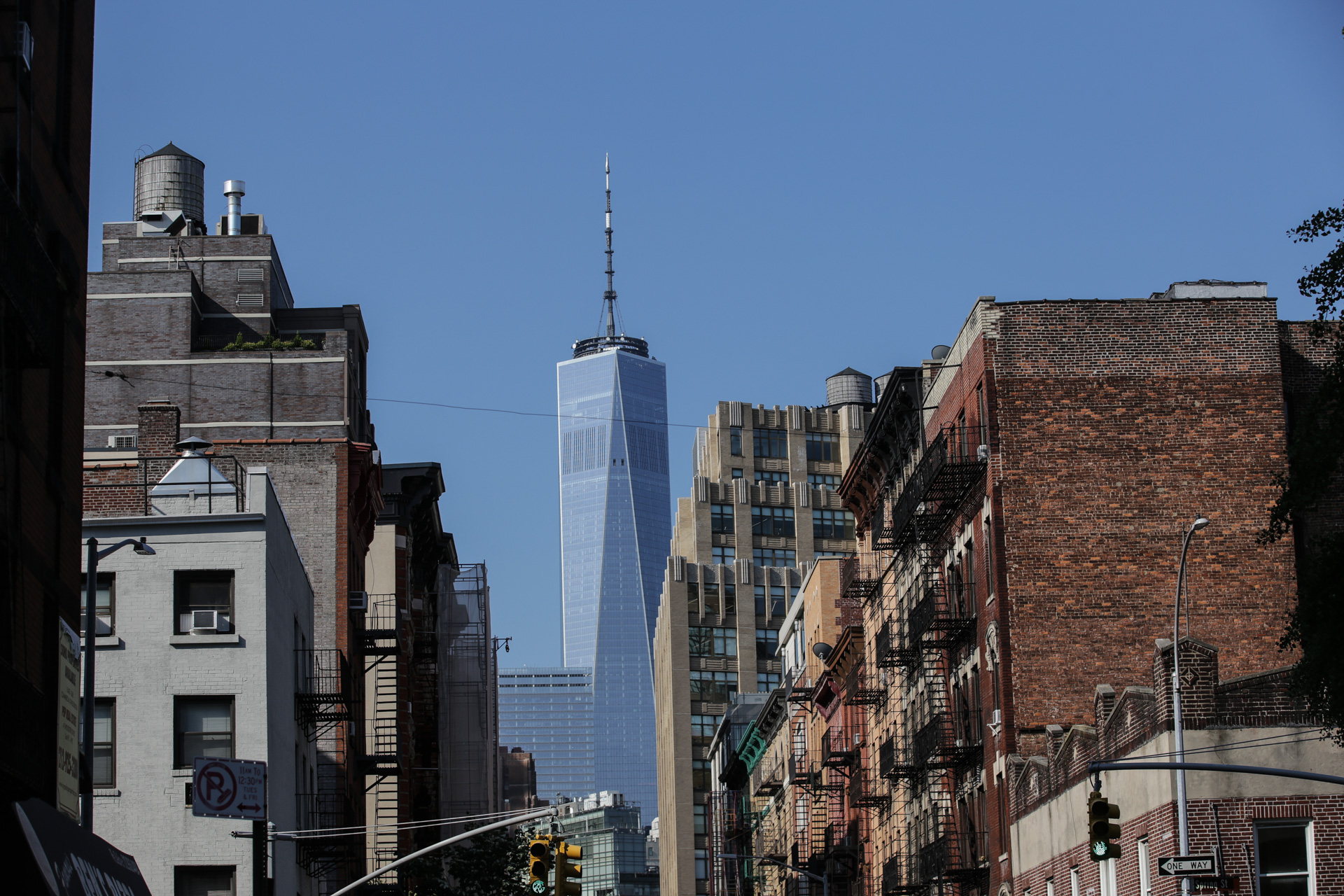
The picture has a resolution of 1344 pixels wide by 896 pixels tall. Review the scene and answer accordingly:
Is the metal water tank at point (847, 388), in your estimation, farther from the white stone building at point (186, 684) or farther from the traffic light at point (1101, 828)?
the traffic light at point (1101, 828)

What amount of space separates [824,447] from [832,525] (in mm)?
9720

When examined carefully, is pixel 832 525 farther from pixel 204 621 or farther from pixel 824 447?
pixel 204 621

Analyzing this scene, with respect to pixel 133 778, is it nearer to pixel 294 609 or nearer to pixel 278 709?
pixel 278 709

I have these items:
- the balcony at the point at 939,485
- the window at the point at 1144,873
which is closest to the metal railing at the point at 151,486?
the balcony at the point at 939,485

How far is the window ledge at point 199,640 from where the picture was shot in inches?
1698

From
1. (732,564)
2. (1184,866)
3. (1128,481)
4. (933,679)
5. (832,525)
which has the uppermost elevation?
(832,525)

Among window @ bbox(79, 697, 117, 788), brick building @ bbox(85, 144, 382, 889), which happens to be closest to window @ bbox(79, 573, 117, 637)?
window @ bbox(79, 697, 117, 788)

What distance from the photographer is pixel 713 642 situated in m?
161

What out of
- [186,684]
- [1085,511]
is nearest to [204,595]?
[186,684]

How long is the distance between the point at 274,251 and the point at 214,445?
1050 inches

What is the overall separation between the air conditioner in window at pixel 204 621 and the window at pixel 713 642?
387 ft

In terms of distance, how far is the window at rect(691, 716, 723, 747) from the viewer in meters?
158

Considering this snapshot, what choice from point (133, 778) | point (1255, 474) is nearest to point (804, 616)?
point (1255, 474)

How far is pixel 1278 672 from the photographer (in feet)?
121
